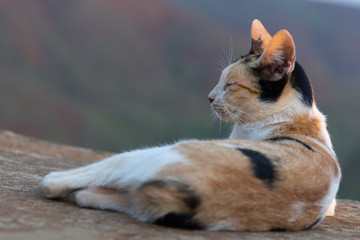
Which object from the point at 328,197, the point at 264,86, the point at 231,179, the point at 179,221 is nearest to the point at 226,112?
the point at 264,86

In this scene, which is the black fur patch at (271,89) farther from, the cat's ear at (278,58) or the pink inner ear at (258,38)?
the pink inner ear at (258,38)

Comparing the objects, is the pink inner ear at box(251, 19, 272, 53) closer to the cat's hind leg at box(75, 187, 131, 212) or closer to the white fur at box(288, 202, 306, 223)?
the white fur at box(288, 202, 306, 223)

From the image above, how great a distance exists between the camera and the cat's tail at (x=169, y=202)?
8.25 ft

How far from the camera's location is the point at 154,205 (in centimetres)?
260

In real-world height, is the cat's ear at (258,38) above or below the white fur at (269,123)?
above

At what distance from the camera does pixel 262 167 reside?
2740mm

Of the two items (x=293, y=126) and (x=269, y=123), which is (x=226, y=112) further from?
(x=293, y=126)

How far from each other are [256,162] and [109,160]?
96cm

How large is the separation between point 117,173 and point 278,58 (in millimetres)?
1637

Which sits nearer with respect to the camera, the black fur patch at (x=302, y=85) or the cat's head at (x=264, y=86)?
the cat's head at (x=264, y=86)

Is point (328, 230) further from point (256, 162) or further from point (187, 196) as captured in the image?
point (187, 196)

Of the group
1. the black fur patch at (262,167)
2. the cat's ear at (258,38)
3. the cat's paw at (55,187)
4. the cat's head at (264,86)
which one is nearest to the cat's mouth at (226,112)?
the cat's head at (264,86)

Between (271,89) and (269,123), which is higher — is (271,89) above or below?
above

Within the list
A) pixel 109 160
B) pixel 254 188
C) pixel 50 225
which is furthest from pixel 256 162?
pixel 50 225
